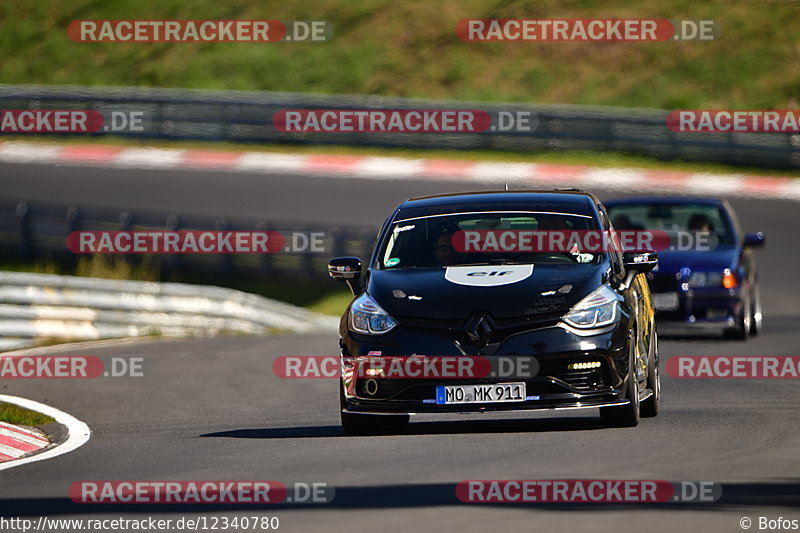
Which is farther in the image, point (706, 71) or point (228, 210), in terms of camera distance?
point (706, 71)

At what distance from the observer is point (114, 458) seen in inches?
370

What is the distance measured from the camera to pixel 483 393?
9445mm

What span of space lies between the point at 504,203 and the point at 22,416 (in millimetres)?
4023

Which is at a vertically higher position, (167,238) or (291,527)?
(167,238)

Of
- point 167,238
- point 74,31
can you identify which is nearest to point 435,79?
point 74,31

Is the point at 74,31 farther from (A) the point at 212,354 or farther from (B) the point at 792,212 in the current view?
(A) the point at 212,354

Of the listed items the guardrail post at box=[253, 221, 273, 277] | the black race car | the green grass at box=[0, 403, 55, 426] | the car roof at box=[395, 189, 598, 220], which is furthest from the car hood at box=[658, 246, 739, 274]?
the guardrail post at box=[253, 221, 273, 277]

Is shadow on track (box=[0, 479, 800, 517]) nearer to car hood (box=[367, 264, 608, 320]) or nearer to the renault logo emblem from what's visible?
the renault logo emblem

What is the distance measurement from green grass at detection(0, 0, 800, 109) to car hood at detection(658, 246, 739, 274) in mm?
17003

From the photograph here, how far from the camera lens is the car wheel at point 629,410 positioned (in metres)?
9.76

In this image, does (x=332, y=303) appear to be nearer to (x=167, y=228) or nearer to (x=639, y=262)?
(x=167, y=228)

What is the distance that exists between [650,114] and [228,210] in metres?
8.28

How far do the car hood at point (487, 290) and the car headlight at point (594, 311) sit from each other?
0.04 metres

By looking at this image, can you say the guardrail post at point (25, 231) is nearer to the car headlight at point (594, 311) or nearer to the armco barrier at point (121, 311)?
the armco barrier at point (121, 311)
